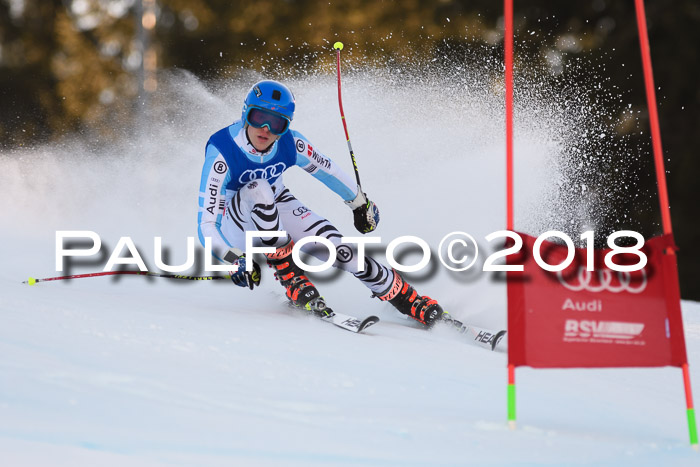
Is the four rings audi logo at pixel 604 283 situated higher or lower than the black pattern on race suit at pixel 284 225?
lower

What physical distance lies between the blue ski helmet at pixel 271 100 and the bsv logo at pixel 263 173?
27cm

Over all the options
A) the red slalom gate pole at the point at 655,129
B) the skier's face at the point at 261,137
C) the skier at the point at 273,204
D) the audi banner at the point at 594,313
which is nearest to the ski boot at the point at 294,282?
the skier at the point at 273,204

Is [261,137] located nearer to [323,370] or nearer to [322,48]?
[323,370]

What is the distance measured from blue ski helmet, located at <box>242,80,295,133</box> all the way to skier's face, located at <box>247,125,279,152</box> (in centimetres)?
8

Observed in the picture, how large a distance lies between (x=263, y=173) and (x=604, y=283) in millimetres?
2422

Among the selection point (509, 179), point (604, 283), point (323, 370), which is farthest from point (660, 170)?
point (323, 370)

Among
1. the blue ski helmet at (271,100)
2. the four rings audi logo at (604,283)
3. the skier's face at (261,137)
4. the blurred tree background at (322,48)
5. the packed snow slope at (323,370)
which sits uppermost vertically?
the blurred tree background at (322,48)

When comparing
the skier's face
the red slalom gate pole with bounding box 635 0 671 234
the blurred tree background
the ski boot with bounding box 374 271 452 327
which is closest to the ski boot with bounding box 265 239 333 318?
the ski boot with bounding box 374 271 452 327

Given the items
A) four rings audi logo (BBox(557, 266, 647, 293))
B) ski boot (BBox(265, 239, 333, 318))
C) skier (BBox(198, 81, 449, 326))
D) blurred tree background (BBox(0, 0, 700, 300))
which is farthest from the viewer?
blurred tree background (BBox(0, 0, 700, 300))

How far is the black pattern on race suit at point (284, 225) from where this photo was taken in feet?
17.4

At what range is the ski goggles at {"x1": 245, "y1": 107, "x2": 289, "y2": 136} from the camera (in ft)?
16.7

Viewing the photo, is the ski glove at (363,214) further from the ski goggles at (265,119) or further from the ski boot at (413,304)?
the ski goggles at (265,119)

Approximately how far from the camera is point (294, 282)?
5.51 metres

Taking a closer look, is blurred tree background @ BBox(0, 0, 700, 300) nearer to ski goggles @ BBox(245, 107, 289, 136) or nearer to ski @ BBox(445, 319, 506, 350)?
ski @ BBox(445, 319, 506, 350)
